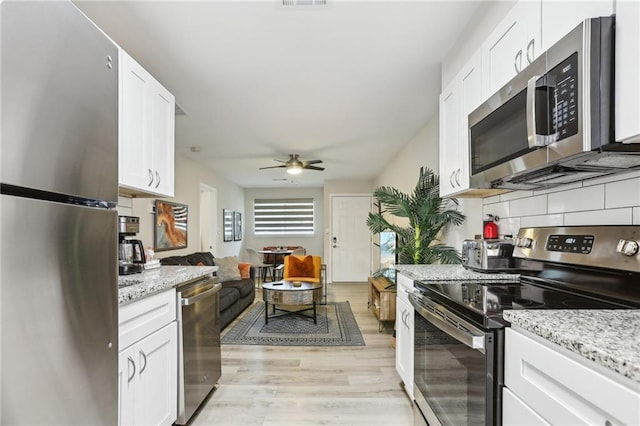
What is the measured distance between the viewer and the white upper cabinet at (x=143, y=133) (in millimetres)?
1782

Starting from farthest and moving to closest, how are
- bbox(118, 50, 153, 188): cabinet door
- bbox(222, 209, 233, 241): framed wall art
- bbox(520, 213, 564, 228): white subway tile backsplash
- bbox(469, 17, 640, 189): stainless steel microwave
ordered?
bbox(222, 209, 233, 241): framed wall art, bbox(118, 50, 153, 188): cabinet door, bbox(520, 213, 564, 228): white subway tile backsplash, bbox(469, 17, 640, 189): stainless steel microwave

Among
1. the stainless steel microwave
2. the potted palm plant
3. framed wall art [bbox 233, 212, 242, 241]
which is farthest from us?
framed wall art [bbox 233, 212, 242, 241]

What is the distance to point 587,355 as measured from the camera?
2.36 feet

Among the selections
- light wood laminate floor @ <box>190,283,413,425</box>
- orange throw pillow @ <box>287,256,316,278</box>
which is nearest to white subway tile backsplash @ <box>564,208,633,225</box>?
light wood laminate floor @ <box>190,283,413,425</box>

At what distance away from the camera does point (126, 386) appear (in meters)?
1.43

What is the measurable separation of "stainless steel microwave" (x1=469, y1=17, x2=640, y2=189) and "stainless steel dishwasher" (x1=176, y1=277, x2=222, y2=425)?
1.85 m

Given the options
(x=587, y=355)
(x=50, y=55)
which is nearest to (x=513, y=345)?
(x=587, y=355)

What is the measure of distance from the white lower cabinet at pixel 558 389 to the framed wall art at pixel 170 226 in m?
4.13

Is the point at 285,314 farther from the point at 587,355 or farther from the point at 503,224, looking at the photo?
the point at 587,355

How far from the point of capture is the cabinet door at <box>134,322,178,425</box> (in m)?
1.56

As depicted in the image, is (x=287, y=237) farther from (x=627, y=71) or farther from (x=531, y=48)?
(x=627, y=71)

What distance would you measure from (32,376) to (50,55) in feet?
2.15

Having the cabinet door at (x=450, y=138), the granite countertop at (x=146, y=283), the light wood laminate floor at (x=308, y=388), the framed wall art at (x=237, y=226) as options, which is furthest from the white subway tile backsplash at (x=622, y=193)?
the framed wall art at (x=237, y=226)

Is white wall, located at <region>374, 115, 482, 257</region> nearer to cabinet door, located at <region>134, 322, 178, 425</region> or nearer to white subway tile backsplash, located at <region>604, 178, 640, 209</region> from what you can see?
white subway tile backsplash, located at <region>604, 178, 640, 209</region>
